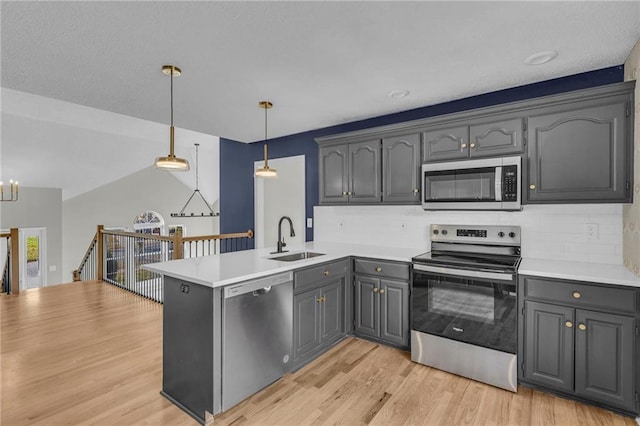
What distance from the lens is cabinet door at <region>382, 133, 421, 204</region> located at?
315 cm

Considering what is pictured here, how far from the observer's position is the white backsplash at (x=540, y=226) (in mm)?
2518

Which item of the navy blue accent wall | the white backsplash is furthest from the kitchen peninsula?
the navy blue accent wall

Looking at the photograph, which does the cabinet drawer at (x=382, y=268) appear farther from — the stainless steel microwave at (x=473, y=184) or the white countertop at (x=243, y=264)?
the stainless steel microwave at (x=473, y=184)

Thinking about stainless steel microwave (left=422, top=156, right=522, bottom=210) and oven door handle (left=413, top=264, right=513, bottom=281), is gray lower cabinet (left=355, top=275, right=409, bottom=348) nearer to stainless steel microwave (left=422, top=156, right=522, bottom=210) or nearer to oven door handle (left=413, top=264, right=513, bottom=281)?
oven door handle (left=413, top=264, right=513, bottom=281)

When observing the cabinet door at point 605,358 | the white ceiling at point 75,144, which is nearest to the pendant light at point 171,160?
the cabinet door at point 605,358

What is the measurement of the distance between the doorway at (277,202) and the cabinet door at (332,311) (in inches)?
71.3

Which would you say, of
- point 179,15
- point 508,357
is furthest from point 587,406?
point 179,15

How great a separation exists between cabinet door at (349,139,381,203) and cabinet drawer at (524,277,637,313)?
160cm

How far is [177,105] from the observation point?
133 inches

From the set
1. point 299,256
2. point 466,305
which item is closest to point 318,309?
point 299,256

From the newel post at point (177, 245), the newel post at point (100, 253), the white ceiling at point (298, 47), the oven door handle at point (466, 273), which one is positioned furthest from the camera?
the newel post at point (100, 253)

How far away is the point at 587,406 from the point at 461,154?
2058 millimetres

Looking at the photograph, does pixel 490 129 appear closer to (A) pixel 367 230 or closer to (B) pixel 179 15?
(A) pixel 367 230

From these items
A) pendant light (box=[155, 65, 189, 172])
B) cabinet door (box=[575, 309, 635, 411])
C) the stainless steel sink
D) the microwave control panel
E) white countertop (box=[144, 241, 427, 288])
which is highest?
pendant light (box=[155, 65, 189, 172])
